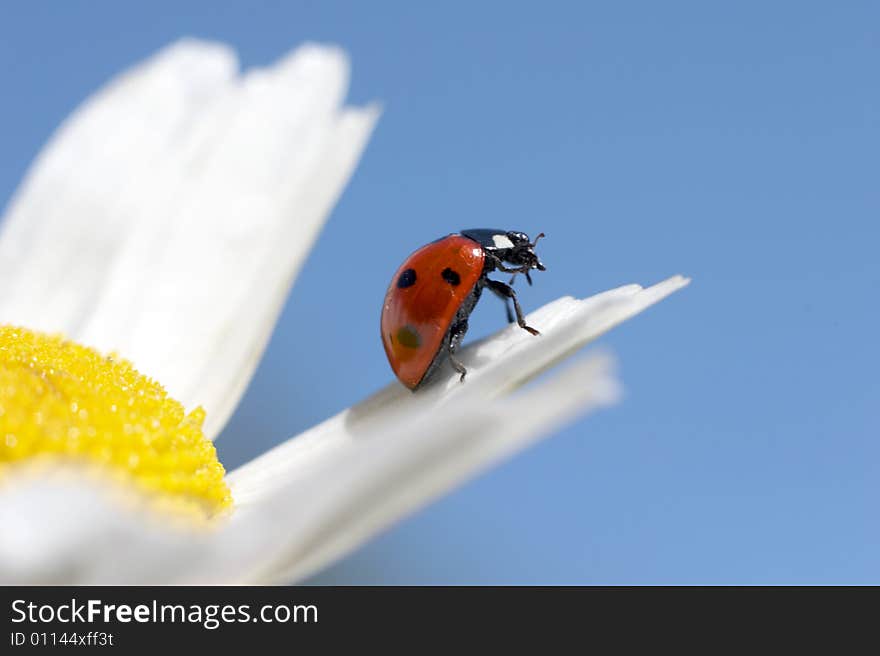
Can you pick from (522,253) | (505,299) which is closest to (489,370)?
(505,299)

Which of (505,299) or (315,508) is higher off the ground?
(505,299)

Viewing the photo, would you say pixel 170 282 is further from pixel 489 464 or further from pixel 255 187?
pixel 489 464

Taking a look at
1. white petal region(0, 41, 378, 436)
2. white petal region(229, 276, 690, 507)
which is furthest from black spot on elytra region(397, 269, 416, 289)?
white petal region(0, 41, 378, 436)

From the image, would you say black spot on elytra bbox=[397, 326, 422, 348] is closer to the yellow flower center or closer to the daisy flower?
the daisy flower

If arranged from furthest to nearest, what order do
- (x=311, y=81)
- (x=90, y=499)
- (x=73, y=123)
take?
(x=73, y=123)
(x=311, y=81)
(x=90, y=499)

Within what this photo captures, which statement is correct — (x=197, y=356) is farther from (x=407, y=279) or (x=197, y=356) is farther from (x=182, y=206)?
(x=407, y=279)

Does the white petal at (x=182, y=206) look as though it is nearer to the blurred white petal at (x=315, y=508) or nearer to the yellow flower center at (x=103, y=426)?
the yellow flower center at (x=103, y=426)
